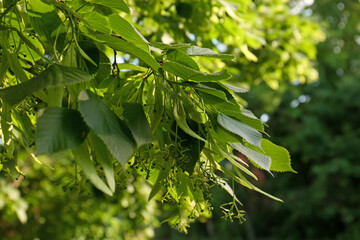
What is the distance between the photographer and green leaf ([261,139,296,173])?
94 cm

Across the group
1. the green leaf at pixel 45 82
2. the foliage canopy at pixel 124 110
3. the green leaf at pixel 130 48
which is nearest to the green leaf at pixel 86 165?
the foliage canopy at pixel 124 110

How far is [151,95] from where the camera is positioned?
93 centimetres

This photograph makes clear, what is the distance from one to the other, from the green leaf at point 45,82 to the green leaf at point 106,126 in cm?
3

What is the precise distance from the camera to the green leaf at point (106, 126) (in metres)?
0.69

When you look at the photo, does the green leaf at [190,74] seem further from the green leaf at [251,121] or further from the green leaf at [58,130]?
the green leaf at [58,130]

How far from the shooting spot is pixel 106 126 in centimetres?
71

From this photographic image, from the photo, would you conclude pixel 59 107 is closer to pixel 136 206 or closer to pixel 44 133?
pixel 44 133

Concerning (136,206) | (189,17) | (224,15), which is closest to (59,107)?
(189,17)

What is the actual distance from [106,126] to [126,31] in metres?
0.26

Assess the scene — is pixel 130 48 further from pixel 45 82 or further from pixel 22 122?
pixel 22 122

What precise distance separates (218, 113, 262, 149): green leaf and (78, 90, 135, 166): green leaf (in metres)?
0.19

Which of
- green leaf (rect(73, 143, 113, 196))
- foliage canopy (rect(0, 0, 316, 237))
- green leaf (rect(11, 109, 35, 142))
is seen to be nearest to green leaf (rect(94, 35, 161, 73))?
foliage canopy (rect(0, 0, 316, 237))

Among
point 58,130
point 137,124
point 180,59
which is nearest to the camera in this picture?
point 58,130

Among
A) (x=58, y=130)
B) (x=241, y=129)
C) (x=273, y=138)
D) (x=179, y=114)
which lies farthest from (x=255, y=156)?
(x=273, y=138)
